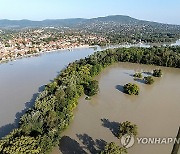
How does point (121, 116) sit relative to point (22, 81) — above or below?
above

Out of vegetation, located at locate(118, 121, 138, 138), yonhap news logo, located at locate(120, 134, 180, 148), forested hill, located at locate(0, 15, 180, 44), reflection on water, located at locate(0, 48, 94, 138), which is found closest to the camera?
yonhap news logo, located at locate(120, 134, 180, 148)

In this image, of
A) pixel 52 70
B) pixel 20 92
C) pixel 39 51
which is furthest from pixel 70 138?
pixel 39 51

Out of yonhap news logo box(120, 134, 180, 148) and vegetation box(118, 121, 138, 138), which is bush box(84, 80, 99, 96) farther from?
yonhap news logo box(120, 134, 180, 148)

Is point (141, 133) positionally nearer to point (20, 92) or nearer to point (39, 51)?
point (20, 92)

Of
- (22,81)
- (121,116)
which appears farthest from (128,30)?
(121,116)

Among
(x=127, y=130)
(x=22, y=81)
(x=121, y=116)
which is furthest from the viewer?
(x=22, y=81)

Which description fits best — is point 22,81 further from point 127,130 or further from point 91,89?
point 127,130

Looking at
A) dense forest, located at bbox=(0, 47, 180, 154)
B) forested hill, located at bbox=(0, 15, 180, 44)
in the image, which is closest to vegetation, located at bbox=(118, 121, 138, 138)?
dense forest, located at bbox=(0, 47, 180, 154)

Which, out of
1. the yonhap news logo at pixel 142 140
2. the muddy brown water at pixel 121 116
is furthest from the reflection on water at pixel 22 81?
the yonhap news logo at pixel 142 140

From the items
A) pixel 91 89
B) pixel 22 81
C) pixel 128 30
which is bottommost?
pixel 128 30
